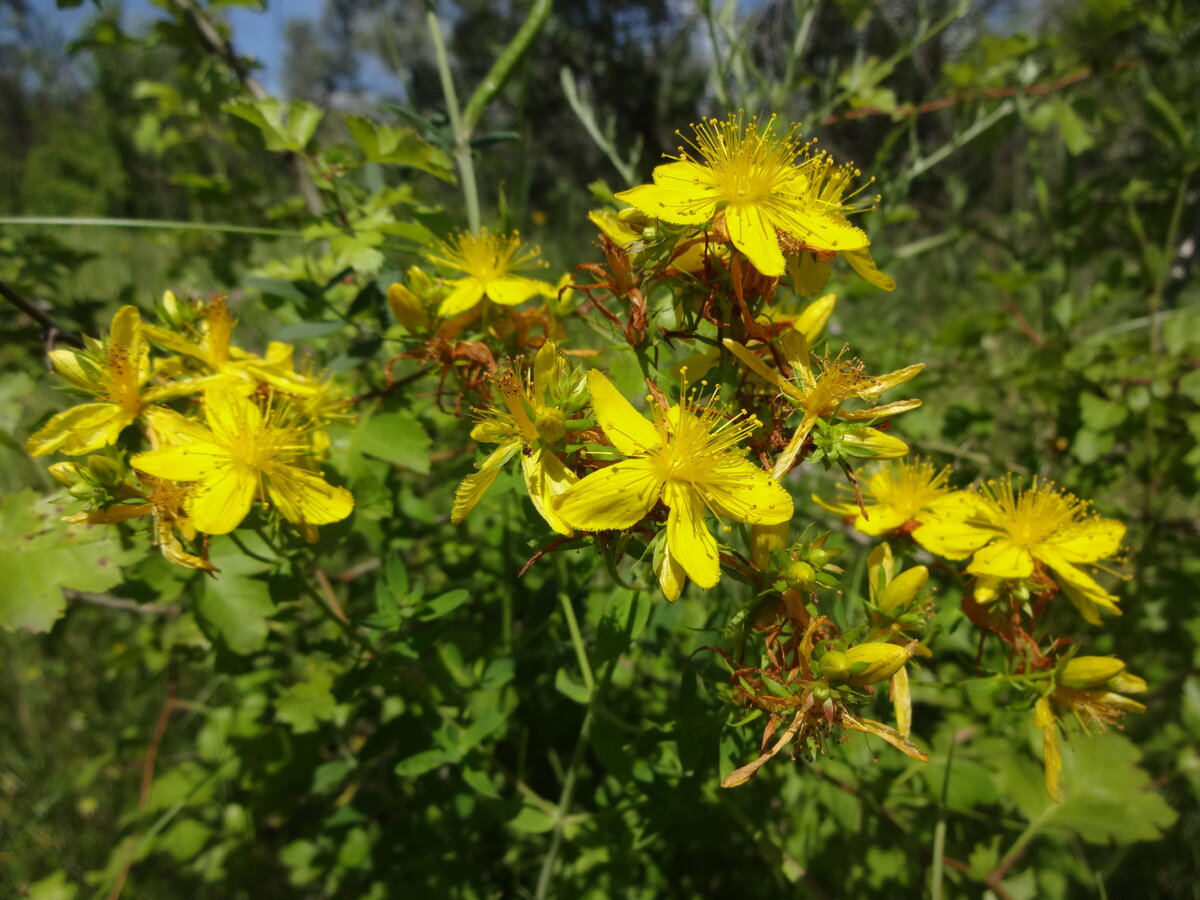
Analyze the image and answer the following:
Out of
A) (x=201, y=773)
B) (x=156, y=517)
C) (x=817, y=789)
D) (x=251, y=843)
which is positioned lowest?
(x=251, y=843)

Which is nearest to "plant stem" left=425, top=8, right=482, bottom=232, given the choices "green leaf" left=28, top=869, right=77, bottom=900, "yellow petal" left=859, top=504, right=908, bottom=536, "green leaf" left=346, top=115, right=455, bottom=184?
"green leaf" left=346, top=115, right=455, bottom=184

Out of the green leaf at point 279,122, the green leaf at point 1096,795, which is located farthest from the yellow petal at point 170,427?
the green leaf at point 1096,795

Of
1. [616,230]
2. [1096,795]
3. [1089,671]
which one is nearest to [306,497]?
[616,230]

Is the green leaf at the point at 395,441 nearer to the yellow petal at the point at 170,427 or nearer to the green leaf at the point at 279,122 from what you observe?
the yellow petal at the point at 170,427

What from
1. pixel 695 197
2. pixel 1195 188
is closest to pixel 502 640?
pixel 695 197

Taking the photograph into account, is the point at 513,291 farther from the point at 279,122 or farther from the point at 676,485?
the point at 279,122

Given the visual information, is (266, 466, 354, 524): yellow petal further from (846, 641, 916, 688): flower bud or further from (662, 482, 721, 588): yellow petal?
(846, 641, 916, 688): flower bud

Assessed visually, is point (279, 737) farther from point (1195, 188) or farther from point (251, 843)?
point (1195, 188)
